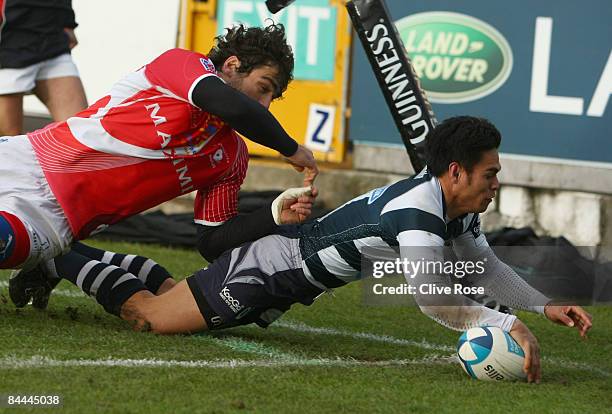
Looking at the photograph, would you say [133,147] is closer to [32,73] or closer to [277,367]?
[277,367]

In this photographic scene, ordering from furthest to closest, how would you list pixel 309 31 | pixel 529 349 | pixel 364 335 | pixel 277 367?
pixel 309 31 → pixel 364 335 → pixel 277 367 → pixel 529 349

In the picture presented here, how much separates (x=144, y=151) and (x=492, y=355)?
1784 millimetres

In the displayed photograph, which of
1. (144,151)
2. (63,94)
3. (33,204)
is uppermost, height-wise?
(144,151)

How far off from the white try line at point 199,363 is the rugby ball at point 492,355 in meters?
0.41

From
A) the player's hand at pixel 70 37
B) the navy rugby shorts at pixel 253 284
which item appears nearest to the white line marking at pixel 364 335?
the navy rugby shorts at pixel 253 284

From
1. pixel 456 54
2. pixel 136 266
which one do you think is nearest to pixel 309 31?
pixel 456 54

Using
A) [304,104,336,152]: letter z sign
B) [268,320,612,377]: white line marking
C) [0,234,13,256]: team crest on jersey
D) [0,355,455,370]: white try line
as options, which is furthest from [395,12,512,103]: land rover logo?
[0,234,13,256]: team crest on jersey

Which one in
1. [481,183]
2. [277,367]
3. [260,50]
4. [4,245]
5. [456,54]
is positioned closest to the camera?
[277,367]

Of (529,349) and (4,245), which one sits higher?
(4,245)

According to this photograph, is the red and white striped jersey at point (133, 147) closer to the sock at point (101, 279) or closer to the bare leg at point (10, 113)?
the sock at point (101, 279)

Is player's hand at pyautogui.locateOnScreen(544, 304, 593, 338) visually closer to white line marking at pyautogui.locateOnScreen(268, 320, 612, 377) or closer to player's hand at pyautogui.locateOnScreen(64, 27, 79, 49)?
white line marking at pyautogui.locateOnScreen(268, 320, 612, 377)

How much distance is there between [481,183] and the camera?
5.11 m

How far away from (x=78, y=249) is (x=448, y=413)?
246 cm

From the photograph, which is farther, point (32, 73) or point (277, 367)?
point (32, 73)
